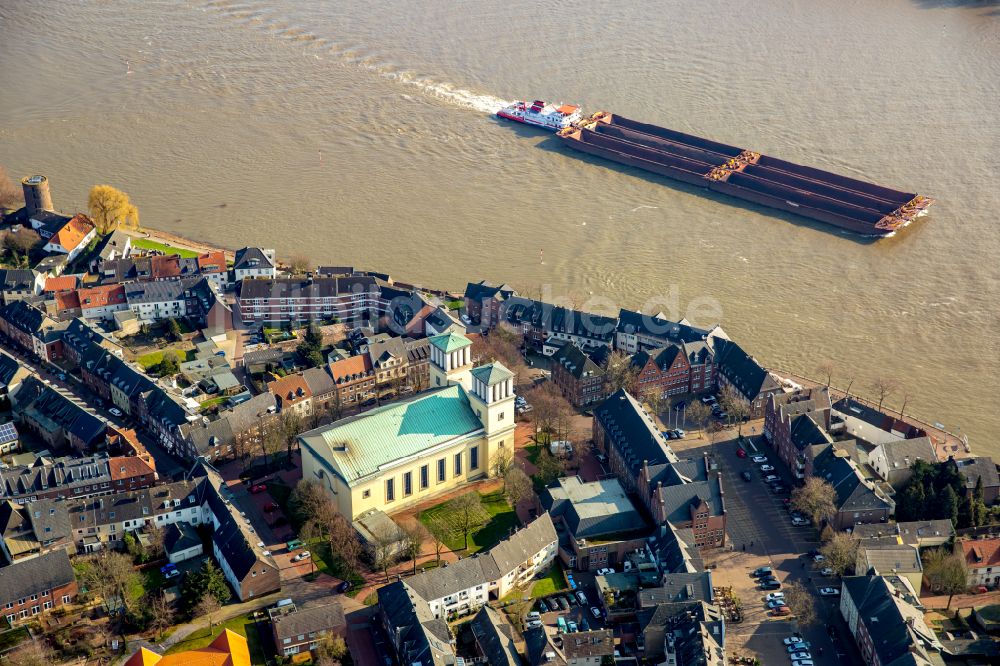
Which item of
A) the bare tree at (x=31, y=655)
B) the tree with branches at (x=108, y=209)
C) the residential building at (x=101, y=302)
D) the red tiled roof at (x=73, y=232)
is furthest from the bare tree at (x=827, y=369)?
the red tiled roof at (x=73, y=232)

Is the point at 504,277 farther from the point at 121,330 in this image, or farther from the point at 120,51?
→ the point at 120,51

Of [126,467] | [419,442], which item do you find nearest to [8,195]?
[126,467]

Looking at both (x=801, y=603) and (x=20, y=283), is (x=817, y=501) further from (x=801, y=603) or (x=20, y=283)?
(x=20, y=283)

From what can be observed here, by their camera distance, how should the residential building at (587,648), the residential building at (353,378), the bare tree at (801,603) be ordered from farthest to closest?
1. the residential building at (353,378)
2. the bare tree at (801,603)
3. the residential building at (587,648)

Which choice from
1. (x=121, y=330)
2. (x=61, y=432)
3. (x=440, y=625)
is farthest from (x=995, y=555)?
(x=121, y=330)

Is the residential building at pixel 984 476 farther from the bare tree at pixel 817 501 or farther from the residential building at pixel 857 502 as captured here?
the bare tree at pixel 817 501

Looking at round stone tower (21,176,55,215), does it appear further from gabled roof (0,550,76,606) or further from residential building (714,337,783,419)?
residential building (714,337,783,419)
